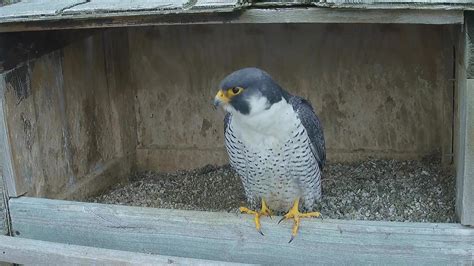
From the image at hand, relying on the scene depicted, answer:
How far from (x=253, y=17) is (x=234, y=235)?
920mm

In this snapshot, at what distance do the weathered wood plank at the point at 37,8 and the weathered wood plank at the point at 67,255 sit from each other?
37.4 inches

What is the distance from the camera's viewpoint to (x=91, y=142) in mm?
3875

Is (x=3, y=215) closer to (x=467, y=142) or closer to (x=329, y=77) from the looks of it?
(x=329, y=77)

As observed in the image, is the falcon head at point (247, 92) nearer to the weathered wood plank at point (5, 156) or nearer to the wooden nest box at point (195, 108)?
the wooden nest box at point (195, 108)

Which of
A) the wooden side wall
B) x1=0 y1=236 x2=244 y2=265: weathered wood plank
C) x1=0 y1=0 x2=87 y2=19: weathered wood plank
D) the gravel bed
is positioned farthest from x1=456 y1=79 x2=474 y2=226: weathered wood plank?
the wooden side wall

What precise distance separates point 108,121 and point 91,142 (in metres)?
0.22

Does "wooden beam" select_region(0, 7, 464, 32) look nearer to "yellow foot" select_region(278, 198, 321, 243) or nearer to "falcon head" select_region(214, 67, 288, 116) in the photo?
"falcon head" select_region(214, 67, 288, 116)

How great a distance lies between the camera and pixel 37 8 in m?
2.73

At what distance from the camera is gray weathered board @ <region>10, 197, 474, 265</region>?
8.55 ft

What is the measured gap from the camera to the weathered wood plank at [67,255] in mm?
2590

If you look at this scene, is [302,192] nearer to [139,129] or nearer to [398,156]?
[398,156]

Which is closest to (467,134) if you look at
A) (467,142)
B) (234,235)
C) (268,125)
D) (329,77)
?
(467,142)

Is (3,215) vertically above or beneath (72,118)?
beneath

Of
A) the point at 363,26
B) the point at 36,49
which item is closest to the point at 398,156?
the point at 363,26
